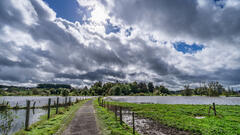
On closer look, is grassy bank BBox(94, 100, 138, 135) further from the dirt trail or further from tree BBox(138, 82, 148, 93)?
tree BBox(138, 82, 148, 93)

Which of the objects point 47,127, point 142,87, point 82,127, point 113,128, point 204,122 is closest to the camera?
point 113,128

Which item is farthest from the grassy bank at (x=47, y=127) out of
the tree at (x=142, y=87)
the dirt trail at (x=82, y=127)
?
the tree at (x=142, y=87)

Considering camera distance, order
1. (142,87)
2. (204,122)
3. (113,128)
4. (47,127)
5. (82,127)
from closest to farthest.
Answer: (113,128)
(82,127)
(47,127)
(204,122)
(142,87)

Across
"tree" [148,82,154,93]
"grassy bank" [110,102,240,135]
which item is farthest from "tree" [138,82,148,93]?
"grassy bank" [110,102,240,135]

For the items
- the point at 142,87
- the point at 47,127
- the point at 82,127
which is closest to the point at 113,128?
the point at 82,127

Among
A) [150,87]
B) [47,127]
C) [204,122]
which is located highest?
[47,127]

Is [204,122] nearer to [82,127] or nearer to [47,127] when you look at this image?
[82,127]

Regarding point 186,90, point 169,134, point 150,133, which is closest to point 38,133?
point 150,133

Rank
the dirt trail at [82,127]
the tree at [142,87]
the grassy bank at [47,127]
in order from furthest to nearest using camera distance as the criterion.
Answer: the tree at [142,87]
the grassy bank at [47,127]
the dirt trail at [82,127]

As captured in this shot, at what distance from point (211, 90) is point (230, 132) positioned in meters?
124

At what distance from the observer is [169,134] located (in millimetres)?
10586

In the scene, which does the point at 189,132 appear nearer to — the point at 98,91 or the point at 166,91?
the point at 98,91

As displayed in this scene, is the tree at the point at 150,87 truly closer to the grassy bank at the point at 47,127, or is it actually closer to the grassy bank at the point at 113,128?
the grassy bank at the point at 113,128

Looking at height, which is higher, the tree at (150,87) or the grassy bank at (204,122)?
the grassy bank at (204,122)
